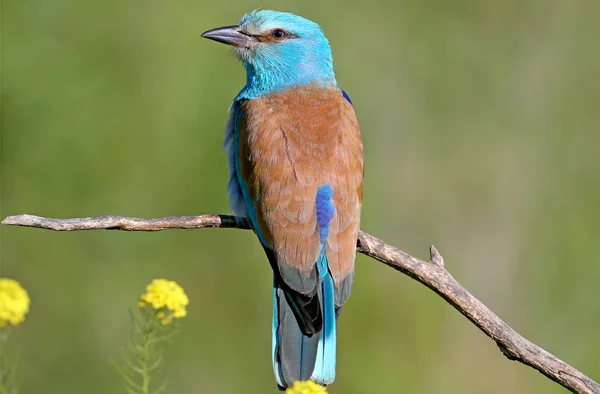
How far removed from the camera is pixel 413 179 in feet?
19.4

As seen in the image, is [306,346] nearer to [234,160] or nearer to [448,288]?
[448,288]

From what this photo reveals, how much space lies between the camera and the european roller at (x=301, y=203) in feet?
12.5

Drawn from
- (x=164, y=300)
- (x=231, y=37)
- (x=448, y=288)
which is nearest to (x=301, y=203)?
(x=448, y=288)

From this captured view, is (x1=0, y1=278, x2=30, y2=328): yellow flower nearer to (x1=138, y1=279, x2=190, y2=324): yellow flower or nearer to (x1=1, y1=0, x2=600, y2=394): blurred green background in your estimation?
(x1=138, y1=279, x2=190, y2=324): yellow flower

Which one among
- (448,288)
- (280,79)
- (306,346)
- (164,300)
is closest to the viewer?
(164,300)

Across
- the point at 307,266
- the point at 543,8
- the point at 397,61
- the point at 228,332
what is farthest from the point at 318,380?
the point at 543,8

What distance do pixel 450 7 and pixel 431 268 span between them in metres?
3.03

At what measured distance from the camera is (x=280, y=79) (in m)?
4.77

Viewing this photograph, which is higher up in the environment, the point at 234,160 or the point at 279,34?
the point at 279,34

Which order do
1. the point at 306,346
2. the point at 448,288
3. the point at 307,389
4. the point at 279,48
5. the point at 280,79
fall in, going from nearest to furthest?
1. the point at 307,389
2. the point at 448,288
3. the point at 306,346
4. the point at 280,79
5. the point at 279,48

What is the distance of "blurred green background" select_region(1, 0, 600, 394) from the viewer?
5.37 m

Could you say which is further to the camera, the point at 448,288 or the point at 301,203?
the point at 301,203

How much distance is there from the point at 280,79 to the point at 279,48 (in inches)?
8.1

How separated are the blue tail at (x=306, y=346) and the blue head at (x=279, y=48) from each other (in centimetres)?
124
